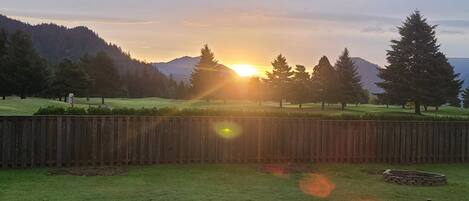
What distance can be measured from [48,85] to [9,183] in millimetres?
58208

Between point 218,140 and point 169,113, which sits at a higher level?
point 169,113

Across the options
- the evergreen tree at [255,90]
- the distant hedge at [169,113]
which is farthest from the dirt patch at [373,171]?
the evergreen tree at [255,90]

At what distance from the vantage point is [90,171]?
46.0ft

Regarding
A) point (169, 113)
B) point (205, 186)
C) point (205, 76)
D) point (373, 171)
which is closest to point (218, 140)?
point (169, 113)

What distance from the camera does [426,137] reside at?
1850 centimetres

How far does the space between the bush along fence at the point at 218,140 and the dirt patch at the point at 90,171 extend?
2.18ft

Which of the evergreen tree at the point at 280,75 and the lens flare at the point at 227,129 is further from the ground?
the evergreen tree at the point at 280,75

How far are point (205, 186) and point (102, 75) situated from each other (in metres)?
64.6

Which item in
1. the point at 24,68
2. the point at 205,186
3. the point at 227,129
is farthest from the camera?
the point at 24,68

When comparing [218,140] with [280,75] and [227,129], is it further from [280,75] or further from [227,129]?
[280,75]

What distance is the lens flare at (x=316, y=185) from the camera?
11538 mm

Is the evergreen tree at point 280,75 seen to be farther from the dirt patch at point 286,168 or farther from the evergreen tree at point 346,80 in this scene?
the dirt patch at point 286,168

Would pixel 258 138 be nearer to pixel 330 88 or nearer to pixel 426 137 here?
pixel 426 137

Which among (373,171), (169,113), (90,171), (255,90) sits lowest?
(373,171)
